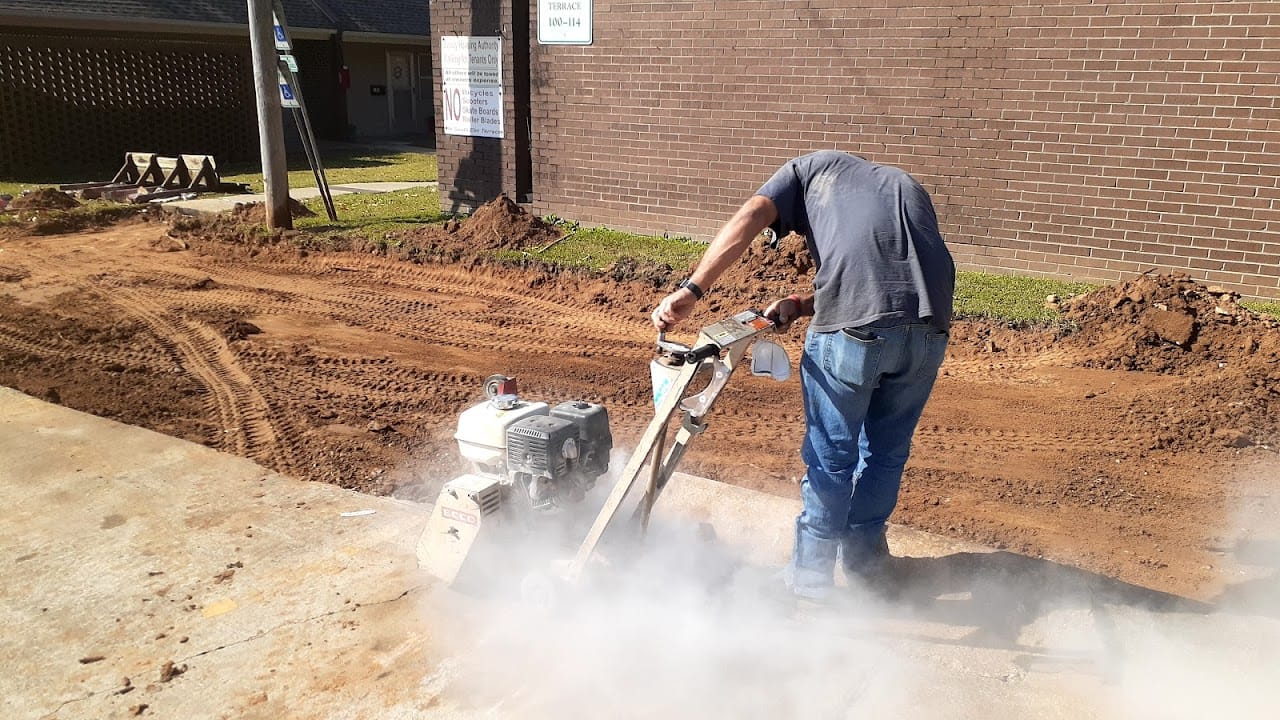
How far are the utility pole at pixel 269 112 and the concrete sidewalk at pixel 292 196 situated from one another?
5.28 feet

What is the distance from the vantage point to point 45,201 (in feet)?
43.8

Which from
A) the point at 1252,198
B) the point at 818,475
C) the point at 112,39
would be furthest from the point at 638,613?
the point at 112,39

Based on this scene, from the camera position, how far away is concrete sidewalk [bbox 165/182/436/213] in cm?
1370

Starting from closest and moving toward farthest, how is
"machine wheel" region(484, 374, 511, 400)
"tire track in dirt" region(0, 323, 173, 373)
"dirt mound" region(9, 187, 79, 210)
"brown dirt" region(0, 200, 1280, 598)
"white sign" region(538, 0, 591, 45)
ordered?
"machine wheel" region(484, 374, 511, 400) → "brown dirt" region(0, 200, 1280, 598) → "tire track in dirt" region(0, 323, 173, 373) → "white sign" region(538, 0, 591, 45) → "dirt mound" region(9, 187, 79, 210)

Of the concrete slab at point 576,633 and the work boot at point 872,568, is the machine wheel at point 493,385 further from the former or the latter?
the work boot at point 872,568

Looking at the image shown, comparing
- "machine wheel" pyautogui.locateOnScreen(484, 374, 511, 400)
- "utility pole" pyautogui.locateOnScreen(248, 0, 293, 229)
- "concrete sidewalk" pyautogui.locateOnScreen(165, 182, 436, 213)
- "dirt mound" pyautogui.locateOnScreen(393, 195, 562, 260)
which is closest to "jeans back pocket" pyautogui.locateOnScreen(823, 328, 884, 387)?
"machine wheel" pyautogui.locateOnScreen(484, 374, 511, 400)

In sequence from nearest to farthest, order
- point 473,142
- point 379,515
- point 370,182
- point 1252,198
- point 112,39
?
point 379,515, point 1252,198, point 473,142, point 370,182, point 112,39

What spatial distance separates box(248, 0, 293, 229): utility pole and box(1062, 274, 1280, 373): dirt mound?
9385 millimetres

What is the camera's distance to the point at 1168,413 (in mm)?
6031

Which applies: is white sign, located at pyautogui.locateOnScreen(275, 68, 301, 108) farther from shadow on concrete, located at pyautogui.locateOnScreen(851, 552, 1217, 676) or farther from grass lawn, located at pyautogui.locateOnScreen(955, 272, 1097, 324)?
shadow on concrete, located at pyautogui.locateOnScreen(851, 552, 1217, 676)

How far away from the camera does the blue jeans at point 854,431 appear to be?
3393 millimetres

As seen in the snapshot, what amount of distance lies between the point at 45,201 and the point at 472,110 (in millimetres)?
6130

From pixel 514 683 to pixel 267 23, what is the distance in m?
10.4

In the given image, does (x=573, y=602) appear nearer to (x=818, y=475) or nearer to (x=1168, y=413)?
(x=818, y=475)
